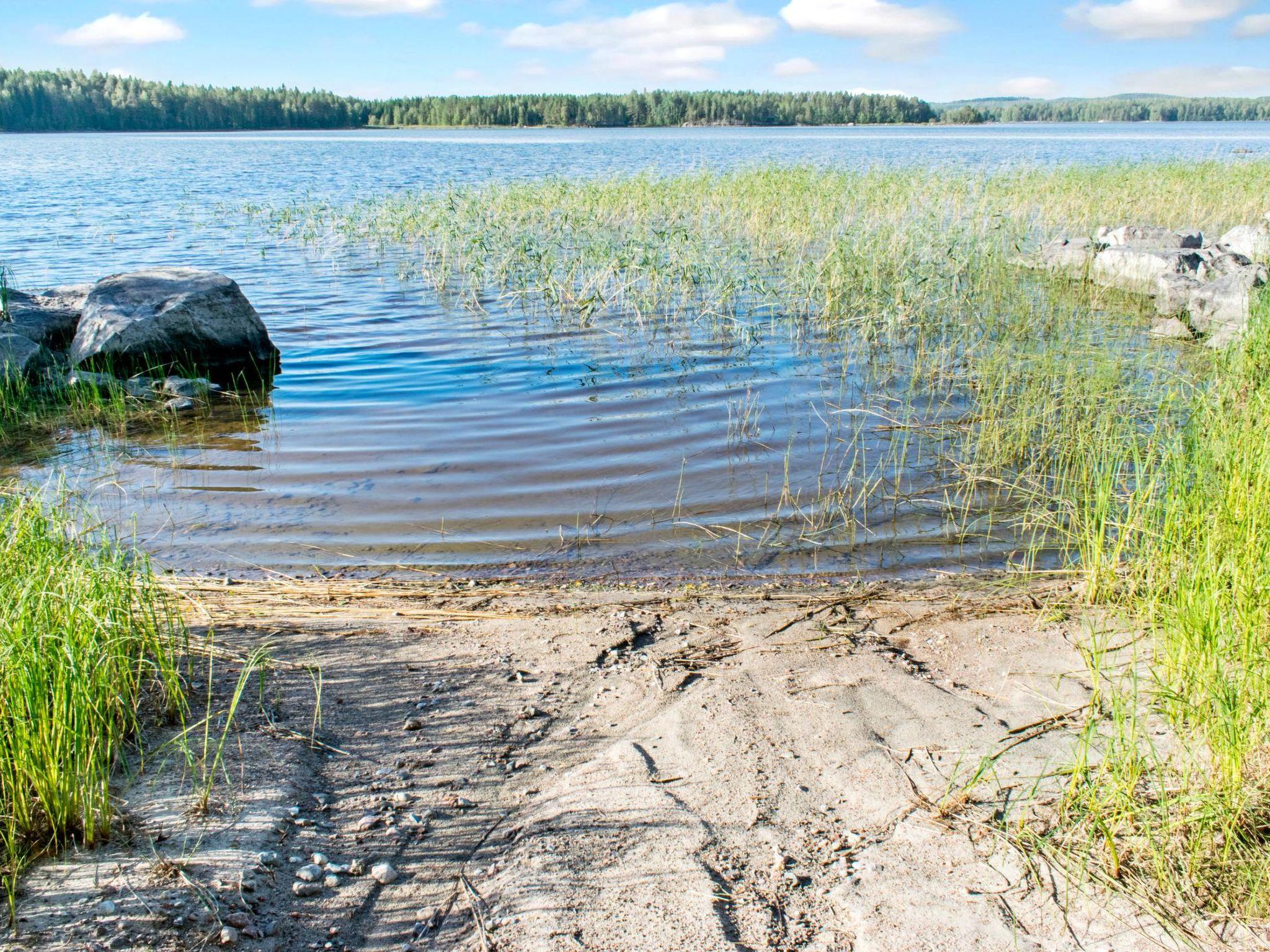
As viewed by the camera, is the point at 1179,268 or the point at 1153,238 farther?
the point at 1153,238

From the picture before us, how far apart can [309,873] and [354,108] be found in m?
106

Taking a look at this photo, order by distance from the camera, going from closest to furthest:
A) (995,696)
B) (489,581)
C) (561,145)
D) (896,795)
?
(896,795)
(995,696)
(489,581)
(561,145)

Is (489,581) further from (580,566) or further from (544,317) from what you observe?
(544,317)

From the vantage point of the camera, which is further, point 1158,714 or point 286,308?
point 286,308

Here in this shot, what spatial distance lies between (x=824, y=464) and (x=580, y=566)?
7.86ft

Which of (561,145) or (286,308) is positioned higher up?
(561,145)

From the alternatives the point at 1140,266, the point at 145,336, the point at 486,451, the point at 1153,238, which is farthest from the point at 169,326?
the point at 1153,238

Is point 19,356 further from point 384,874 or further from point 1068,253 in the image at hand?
point 1068,253

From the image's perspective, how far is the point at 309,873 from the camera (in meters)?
2.45

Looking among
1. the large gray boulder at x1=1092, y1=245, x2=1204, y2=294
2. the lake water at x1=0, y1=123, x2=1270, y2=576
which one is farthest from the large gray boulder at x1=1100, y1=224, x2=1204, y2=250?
the lake water at x1=0, y1=123, x2=1270, y2=576

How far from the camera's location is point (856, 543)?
17.9 feet

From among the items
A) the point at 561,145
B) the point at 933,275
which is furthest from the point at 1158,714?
the point at 561,145

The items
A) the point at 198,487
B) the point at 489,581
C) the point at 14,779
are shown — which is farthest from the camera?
the point at 198,487

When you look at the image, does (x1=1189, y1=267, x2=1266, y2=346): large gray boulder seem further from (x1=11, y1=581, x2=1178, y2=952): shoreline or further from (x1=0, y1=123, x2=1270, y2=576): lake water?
(x1=11, y1=581, x2=1178, y2=952): shoreline
